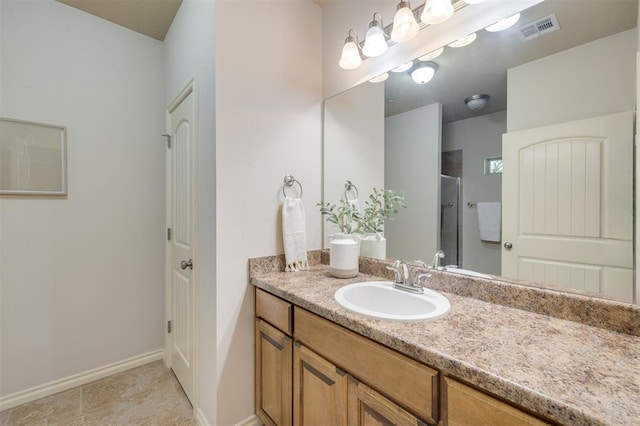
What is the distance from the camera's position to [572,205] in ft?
3.30

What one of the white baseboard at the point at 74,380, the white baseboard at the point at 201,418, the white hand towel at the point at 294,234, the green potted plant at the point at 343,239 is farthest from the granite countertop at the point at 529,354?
the white baseboard at the point at 74,380

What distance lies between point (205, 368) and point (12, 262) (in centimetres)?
139

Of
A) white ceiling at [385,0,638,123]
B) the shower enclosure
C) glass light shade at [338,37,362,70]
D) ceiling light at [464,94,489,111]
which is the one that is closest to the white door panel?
glass light shade at [338,37,362,70]

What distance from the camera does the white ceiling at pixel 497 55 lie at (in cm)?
95

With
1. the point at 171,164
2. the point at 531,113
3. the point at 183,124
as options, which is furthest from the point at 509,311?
the point at 171,164

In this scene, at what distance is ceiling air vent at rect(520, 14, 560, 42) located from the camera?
104cm

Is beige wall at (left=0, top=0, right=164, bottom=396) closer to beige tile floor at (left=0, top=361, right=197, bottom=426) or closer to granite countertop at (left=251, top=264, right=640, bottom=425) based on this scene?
beige tile floor at (left=0, top=361, right=197, bottom=426)

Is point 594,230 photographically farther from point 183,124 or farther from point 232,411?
point 183,124

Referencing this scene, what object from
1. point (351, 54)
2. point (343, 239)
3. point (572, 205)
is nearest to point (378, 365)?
point (343, 239)

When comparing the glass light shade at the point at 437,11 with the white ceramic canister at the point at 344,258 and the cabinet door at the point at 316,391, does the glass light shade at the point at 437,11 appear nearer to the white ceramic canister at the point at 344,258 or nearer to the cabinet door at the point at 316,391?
the white ceramic canister at the point at 344,258

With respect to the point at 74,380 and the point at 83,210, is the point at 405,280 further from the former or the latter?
the point at 74,380

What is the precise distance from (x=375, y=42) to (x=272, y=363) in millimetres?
1660

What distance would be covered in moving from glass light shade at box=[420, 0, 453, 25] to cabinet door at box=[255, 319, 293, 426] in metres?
1.51

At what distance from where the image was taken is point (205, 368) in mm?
1561
